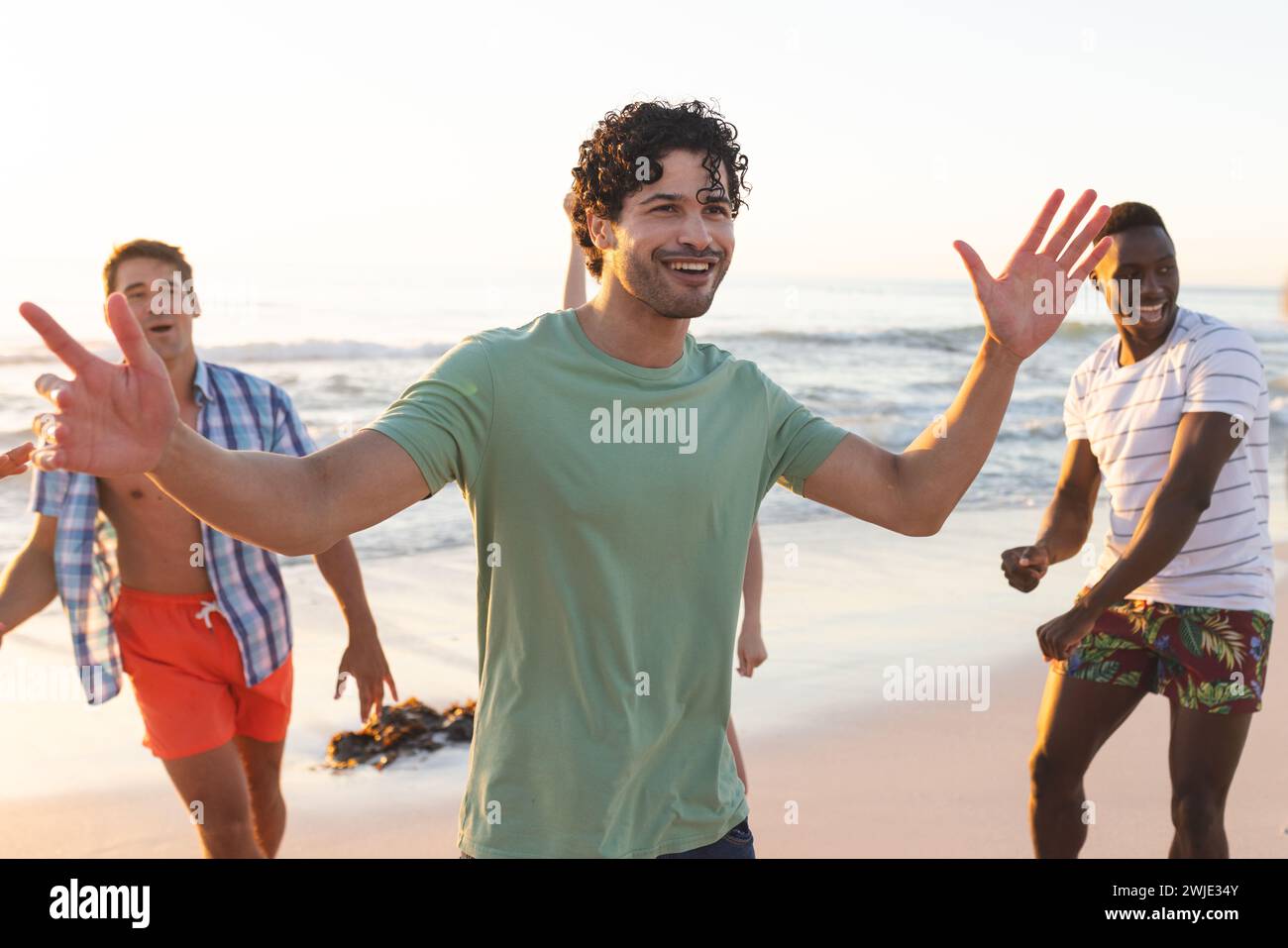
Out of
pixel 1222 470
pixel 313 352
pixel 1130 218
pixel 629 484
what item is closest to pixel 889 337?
pixel 313 352

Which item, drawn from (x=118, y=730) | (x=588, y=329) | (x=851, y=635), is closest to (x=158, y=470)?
(x=588, y=329)

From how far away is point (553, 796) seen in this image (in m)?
2.55

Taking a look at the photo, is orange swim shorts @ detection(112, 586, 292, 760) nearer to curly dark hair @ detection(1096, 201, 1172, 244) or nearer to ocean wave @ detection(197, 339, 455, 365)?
curly dark hair @ detection(1096, 201, 1172, 244)

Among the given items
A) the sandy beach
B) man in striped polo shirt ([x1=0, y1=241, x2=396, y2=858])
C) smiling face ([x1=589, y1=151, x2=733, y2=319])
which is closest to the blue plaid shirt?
man in striped polo shirt ([x1=0, y1=241, x2=396, y2=858])

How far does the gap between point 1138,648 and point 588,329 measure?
2348 millimetres

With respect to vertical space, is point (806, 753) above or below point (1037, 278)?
below

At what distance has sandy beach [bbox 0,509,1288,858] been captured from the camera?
5.25 m

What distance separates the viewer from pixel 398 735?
600cm

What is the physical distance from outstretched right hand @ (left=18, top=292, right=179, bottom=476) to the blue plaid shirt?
2.27m

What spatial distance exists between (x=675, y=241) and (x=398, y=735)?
383 cm

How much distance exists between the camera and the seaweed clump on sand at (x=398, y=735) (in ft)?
19.3

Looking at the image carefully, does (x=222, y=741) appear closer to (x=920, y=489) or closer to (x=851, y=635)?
(x=920, y=489)

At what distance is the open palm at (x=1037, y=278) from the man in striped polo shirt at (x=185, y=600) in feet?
7.80

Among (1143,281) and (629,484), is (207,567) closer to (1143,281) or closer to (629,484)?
(629,484)
